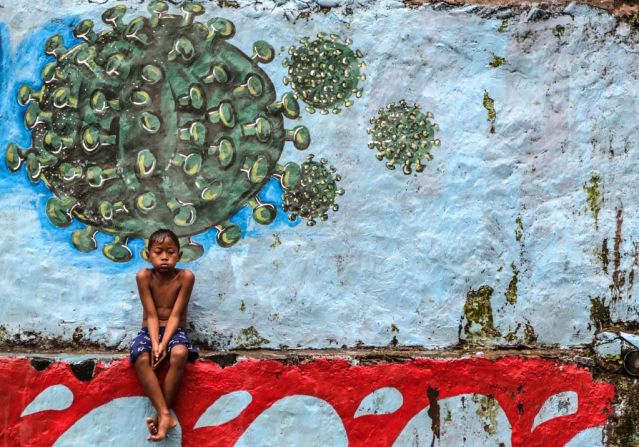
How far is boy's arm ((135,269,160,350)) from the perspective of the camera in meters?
4.19

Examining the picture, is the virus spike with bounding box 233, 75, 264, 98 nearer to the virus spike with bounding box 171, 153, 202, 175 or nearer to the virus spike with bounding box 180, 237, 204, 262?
the virus spike with bounding box 171, 153, 202, 175

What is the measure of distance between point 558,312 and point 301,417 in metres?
1.51

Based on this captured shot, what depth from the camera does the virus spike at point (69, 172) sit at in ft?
15.0

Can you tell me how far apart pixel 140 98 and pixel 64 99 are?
0.40m

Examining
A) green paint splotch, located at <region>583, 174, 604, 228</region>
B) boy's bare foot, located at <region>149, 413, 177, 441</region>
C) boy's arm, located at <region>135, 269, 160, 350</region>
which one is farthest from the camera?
green paint splotch, located at <region>583, 174, 604, 228</region>

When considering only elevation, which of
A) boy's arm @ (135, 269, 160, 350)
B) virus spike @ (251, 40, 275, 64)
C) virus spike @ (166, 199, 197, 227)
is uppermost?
virus spike @ (251, 40, 275, 64)

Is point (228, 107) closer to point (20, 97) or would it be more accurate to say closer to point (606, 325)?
point (20, 97)

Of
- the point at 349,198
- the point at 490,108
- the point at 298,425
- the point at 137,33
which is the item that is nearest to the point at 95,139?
the point at 137,33

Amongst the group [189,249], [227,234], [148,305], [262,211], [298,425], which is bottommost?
[298,425]

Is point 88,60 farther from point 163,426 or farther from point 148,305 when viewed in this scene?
point 163,426

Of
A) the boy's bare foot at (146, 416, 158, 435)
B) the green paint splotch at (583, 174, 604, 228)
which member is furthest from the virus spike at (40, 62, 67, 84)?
the green paint splotch at (583, 174, 604, 228)

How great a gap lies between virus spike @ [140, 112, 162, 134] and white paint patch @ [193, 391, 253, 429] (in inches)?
57.3

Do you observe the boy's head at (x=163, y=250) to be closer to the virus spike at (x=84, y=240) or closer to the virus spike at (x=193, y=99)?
the virus spike at (x=84, y=240)

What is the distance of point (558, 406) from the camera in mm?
4566
